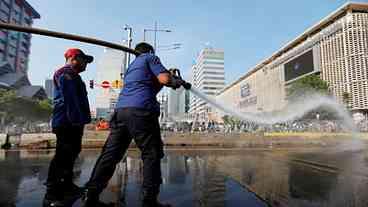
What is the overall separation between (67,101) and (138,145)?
112cm

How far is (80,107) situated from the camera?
3.20m

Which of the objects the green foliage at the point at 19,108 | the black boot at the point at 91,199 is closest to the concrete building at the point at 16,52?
the green foliage at the point at 19,108

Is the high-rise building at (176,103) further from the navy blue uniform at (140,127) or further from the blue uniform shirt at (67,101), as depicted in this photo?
the navy blue uniform at (140,127)

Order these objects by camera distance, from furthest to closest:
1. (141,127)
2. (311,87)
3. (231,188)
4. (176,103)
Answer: (176,103) < (311,87) < (231,188) < (141,127)

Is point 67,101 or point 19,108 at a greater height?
point 19,108

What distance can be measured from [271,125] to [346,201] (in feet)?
82.8

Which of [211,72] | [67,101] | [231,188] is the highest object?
[211,72]

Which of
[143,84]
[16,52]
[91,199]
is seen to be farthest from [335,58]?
[16,52]

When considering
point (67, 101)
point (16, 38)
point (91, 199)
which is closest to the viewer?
point (91, 199)

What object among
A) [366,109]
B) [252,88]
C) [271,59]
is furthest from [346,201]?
[252,88]

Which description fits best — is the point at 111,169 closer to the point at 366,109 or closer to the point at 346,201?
the point at 346,201

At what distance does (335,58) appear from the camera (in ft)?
172

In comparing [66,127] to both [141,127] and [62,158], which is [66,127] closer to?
[62,158]

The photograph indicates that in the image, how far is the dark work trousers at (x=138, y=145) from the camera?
255cm
